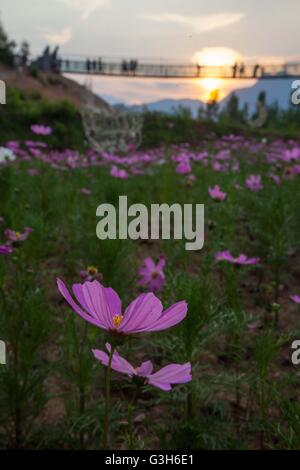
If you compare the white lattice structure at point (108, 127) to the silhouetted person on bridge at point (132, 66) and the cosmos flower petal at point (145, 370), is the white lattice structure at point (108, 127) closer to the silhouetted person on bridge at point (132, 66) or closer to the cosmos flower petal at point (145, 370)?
the cosmos flower petal at point (145, 370)

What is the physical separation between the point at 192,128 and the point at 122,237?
11100 millimetres

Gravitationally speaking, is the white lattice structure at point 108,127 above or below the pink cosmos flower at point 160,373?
above

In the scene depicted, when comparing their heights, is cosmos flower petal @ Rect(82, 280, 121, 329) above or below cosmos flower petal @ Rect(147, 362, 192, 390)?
above

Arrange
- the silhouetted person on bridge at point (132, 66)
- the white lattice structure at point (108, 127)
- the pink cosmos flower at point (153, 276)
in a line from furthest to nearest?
1. the silhouetted person on bridge at point (132, 66)
2. the white lattice structure at point (108, 127)
3. the pink cosmos flower at point (153, 276)

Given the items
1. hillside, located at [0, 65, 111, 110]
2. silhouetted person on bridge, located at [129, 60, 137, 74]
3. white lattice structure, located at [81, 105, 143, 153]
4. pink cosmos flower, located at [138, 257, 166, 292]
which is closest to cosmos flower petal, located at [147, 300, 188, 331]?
pink cosmos flower, located at [138, 257, 166, 292]

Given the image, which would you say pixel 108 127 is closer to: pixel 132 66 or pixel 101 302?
pixel 101 302

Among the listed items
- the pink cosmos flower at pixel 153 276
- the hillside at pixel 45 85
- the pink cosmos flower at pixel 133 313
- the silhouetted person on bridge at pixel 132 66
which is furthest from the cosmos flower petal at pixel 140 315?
the silhouetted person on bridge at pixel 132 66

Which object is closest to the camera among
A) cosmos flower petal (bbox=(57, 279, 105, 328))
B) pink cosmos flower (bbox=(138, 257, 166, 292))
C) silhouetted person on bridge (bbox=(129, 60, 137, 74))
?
cosmos flower petal (bbox=(57, 279, 105, 328))

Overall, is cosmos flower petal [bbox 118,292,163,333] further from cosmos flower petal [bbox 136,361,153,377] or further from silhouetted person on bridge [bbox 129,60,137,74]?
silhouetted person on bridge [bbox 129,60,137,74]

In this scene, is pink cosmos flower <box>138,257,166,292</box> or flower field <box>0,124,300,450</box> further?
pink cosmos flower <box>138,257,166,292</box>

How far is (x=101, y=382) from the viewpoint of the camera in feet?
4.47

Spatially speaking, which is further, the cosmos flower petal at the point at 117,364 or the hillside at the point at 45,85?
the hillside at the point at 45,85

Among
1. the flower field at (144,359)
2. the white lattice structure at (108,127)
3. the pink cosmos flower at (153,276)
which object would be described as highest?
the white lattice structure at (108,127)
